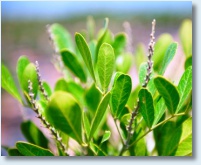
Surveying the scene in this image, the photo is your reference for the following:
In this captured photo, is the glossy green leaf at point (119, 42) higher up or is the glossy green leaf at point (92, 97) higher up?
the glossy green leaf at point (119, 42)

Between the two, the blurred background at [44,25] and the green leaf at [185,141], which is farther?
the blurred background at [44,25]

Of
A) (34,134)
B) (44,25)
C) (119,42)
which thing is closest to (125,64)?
(119,42)

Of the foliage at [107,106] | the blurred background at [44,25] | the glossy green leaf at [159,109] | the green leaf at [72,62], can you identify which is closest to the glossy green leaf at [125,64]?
the foliage at [107,106]

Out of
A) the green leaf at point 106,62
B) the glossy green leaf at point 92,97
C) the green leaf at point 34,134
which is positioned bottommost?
the green leaf at point 34,134

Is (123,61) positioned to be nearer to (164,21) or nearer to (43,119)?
(43,119)

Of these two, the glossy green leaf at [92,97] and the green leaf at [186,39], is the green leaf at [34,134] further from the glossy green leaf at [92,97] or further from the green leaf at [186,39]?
the green leaf at [186,39]

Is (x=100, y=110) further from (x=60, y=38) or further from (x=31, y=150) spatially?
(x=60, y=38)

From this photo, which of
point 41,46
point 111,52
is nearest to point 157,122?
point 111,52
